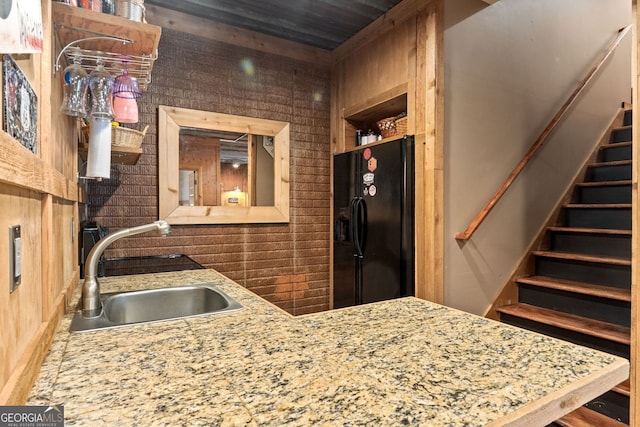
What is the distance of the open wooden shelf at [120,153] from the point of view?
2015 millimetres

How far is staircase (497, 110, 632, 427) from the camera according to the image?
2.15 metres

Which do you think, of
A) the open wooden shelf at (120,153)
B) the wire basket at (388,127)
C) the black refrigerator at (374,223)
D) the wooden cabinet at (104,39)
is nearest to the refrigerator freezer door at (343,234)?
the black refrigerator at (374,223)

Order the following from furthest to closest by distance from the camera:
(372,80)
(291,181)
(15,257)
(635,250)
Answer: (291,181)
(372,80)
(635,250)
(15,257)

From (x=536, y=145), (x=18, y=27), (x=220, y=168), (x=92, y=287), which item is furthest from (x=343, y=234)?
(x=18, y=27)

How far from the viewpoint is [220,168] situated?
3094 mm

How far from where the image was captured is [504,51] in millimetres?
2900

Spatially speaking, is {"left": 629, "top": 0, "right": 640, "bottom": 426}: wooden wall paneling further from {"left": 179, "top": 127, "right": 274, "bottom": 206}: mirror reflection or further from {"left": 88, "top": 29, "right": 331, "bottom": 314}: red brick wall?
{"left": 179, "top": 127, "right": 274, "bottom": 206}: mirror reflection

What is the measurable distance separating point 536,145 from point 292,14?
87.0 inches

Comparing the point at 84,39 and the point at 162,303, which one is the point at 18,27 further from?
the point at 162,303

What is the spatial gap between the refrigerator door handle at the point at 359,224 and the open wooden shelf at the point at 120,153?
1.64m

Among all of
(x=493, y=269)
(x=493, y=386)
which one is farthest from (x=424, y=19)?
(x=493, y=386)

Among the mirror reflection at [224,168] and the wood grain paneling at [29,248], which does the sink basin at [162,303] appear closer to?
the wood grain paneling at [29,248]

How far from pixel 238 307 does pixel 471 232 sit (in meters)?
1.93

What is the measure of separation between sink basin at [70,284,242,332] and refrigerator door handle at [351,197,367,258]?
1.62 m
